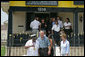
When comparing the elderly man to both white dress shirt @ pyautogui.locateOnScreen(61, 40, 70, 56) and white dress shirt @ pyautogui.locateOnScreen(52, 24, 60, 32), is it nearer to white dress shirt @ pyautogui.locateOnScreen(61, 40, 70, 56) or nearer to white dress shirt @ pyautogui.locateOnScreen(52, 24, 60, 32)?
white dress shirt @ pyautogui.locateOnScreen(61, 40, 70, 56)

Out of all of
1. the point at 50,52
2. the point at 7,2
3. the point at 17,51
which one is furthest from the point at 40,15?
the point at 50,52

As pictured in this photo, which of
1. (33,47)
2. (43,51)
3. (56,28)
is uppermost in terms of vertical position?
(56,28)

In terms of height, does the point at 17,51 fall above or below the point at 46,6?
below

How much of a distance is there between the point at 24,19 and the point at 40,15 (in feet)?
4.03

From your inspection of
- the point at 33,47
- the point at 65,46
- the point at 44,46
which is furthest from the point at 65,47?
the point at 33,47

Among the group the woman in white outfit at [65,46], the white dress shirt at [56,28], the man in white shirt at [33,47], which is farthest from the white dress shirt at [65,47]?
the white dress shirt at [56,28]

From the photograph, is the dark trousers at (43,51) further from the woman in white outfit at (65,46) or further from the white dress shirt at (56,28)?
→ the white dress shirt at (56,28)

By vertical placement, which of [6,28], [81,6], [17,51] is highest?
[81,6]

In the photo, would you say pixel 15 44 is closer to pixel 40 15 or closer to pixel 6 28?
pixel 6 28

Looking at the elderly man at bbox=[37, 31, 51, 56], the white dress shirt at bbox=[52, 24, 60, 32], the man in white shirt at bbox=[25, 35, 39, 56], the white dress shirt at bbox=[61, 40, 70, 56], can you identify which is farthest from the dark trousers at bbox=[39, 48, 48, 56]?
the white dress shirt at bbox=[52, 24, 60, 32]

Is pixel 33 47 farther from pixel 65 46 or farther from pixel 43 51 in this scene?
pixel 65 46

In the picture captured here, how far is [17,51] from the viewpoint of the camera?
13.4 meters

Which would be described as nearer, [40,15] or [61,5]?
[61,5]

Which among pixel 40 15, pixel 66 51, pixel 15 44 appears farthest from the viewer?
pixel 40 15
